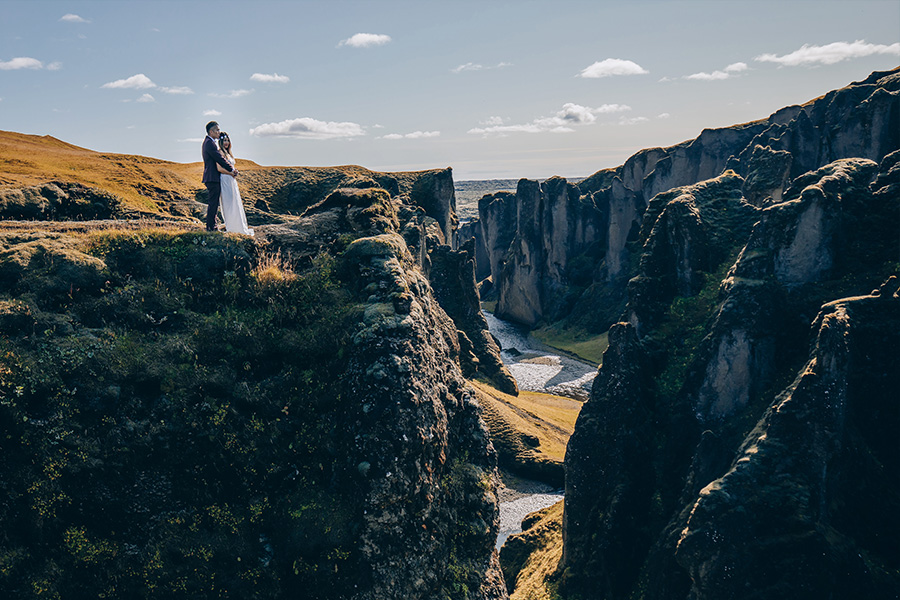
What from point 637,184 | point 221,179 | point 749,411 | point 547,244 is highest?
point 637,184

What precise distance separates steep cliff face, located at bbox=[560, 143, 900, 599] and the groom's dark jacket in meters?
21.2

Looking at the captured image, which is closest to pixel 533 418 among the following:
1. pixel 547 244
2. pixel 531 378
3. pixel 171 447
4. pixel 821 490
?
pixel 531 378

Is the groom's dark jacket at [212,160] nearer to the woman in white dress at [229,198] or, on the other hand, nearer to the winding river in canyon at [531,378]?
the woman in white dress at [229,198]

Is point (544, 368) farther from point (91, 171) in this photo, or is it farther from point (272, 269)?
point (272, 269)

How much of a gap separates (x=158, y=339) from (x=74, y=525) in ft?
19.7

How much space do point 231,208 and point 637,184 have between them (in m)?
112

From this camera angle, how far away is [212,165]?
923 inches

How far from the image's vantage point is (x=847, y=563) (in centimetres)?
1984

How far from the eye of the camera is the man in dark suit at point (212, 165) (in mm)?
23141

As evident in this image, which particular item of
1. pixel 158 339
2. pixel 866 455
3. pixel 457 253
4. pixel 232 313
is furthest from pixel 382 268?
pixel 457 253

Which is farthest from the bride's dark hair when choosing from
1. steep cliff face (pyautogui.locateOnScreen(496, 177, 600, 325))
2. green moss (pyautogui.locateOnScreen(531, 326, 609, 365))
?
steep cliff face (pyautogui.locateOnScreen(496, 177, 600, 325))

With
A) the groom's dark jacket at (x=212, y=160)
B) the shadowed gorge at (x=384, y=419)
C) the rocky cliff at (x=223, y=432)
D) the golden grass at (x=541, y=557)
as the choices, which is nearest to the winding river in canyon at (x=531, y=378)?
the golden grass at (x=541, y=557)

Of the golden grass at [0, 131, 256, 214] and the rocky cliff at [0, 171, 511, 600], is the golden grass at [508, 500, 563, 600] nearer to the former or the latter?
the rocky cliff at [0, 171, 511, 600]

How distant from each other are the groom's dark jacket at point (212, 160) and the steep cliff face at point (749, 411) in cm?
2124
